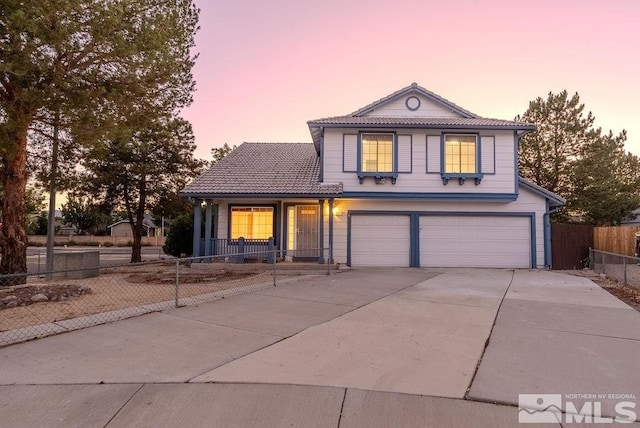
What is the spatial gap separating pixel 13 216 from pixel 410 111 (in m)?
14.4

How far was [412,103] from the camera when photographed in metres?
15.5

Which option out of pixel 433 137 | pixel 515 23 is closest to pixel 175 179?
pixel 433 137

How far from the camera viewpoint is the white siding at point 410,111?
15430mm

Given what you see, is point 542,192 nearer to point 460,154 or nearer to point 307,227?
point 460,154

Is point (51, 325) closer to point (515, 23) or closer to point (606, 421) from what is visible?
point (606, 421)

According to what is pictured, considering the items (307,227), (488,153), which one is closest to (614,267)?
(488,153)

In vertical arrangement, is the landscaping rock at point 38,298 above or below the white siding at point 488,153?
below

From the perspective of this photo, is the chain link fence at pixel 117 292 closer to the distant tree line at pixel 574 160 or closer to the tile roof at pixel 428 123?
the tile roof at pixel 428 123

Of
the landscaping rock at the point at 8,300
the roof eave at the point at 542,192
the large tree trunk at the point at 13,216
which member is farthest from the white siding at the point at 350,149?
the landscaping rock at the point at 8,300

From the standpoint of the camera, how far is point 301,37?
15.7 metres

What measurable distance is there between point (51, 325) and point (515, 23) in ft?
54.9

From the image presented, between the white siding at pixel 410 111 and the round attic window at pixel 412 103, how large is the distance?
9 centimetres

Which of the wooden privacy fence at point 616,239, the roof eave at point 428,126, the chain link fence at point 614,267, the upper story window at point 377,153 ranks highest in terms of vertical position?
the roof eave at point 428,126

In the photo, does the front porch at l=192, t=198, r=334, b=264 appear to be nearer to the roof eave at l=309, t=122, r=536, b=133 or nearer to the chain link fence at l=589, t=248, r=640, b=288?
the roof eave at l=309, t=122, r=536, b=133
